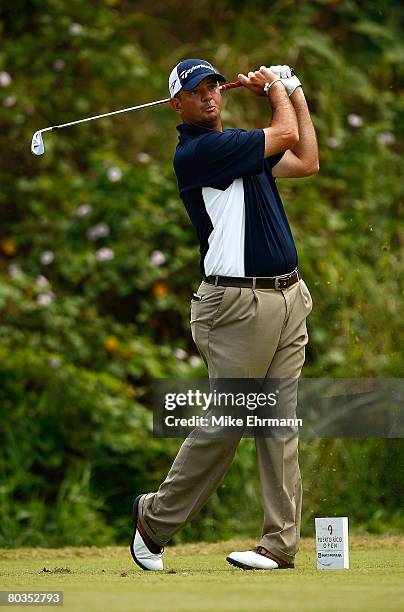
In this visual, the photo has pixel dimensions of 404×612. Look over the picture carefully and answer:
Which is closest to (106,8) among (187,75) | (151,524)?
(187,75)

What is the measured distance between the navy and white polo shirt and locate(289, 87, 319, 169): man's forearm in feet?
0.95

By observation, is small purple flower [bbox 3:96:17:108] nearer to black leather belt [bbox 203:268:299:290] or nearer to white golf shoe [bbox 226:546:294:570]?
black leather belt [bbox 203:268:299:290]

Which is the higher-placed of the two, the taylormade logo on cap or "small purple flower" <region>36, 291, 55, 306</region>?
the taylormade logo on cap

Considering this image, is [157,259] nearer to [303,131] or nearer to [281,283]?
[303,131]

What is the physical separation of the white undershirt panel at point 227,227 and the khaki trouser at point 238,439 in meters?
0.09

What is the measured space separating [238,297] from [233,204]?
0.35 metres

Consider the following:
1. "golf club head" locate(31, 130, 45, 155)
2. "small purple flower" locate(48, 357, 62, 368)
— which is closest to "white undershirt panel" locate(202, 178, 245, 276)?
"golf club head" locate(31, 130, 45, 155)

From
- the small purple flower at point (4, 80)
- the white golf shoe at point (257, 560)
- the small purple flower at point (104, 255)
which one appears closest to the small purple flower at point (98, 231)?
the small purple flower at point (104, 255)

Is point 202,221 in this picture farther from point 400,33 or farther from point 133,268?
point 400,33

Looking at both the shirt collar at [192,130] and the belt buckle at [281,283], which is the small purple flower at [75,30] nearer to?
the shirt collar at [192,130]

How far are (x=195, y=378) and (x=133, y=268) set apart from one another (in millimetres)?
997

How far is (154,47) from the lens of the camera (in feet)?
34.0

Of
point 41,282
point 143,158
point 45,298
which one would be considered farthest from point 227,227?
point 143,158
